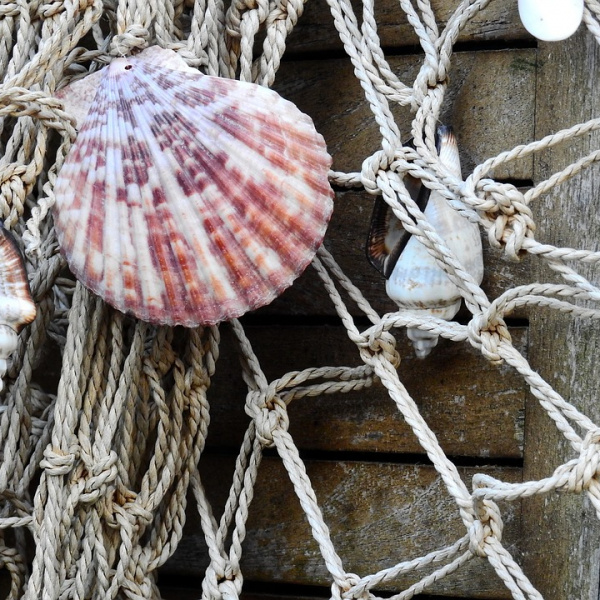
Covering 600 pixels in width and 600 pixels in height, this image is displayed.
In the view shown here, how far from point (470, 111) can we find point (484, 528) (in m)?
0.42

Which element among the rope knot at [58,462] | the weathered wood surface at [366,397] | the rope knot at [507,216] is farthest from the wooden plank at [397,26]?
the rope knot at [58,462]

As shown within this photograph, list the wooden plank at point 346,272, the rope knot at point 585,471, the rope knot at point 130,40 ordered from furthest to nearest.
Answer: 1. the wooden plank at point 346,272
2. the rope knot at point 130,40
3. the rope knot at point 585,471

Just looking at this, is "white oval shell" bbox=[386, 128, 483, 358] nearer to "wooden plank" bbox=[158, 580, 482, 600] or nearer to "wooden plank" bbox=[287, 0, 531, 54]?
"wooden plank" bbox=[287, 0, 531, 54]

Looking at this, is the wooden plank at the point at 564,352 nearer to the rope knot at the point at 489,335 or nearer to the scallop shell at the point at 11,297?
the rope knot at the point at 489,335

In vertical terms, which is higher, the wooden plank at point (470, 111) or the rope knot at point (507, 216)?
the wooden plank at point (470, 111)

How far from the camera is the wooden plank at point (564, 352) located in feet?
2.90

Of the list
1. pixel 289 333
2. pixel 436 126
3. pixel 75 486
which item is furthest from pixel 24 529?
pixel 436 126

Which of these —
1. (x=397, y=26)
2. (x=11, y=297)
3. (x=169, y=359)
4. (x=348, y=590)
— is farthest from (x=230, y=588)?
(x=397, y=26)

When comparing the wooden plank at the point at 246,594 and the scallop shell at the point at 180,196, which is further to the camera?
the wooden plank at the point at 246,594

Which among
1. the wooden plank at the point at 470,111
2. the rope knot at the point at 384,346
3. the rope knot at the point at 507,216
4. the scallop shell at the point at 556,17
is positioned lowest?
the rope knot at the point at 384,346

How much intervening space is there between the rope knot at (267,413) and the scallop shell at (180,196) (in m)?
0.10

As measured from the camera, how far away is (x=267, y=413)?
89 cm

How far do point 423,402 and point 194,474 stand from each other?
0.79 feet

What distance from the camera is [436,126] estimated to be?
895mm
